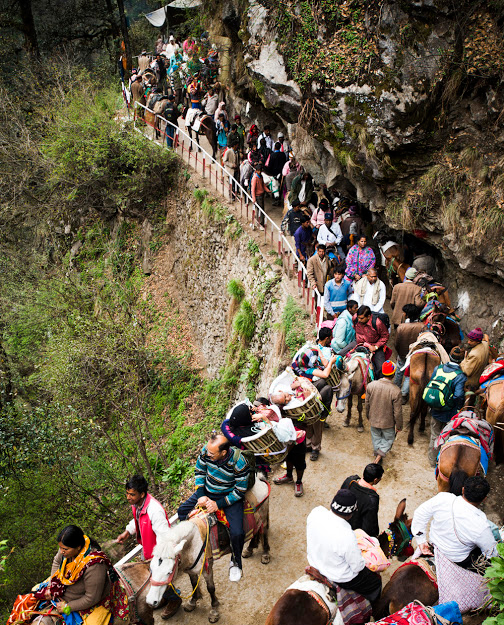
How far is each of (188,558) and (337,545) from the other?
70.1 inches


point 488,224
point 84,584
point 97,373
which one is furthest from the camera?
point 97,373

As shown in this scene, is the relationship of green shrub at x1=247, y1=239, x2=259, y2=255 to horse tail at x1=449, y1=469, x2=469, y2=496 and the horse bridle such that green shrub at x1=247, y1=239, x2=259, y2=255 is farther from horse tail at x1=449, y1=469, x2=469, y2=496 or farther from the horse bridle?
the horse bridle

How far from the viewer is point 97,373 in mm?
13617

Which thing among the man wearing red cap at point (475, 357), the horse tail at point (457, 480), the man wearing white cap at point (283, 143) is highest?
the man wearing white cap at point (283, 143)

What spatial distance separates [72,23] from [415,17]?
27315 millimetres

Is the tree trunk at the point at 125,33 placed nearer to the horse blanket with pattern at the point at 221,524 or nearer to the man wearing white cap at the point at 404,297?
the man wearing white cap at the point at 404,297

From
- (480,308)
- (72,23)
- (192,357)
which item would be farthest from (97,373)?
(72,23)

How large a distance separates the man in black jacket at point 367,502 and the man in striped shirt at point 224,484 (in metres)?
1.29

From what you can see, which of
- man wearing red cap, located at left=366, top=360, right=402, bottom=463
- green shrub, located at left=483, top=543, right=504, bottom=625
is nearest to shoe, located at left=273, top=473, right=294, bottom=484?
man wearing red cap, located at left=366, top=360, right=402, bottom=463

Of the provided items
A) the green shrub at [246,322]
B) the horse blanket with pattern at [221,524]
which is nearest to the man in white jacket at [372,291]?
the green shrub at [246,322]

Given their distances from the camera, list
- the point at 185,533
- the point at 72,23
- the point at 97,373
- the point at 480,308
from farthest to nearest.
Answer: the point at 72,23 → the point at 97,373 → the point at 480,308 → the point at 185,533

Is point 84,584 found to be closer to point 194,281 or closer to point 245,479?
point 245,479

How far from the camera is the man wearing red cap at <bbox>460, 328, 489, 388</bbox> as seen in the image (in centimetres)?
754

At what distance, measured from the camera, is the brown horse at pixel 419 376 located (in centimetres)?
796
